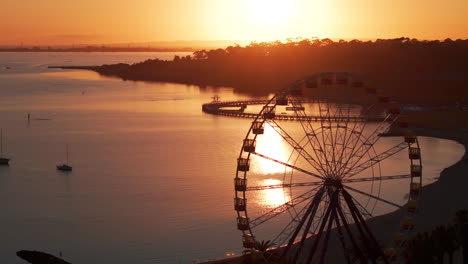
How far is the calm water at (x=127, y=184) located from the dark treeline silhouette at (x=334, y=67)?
91.7ft

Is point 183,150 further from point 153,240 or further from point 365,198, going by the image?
point 153,240

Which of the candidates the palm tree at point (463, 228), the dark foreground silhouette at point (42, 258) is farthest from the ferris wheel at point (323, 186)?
the dark foreground silhouette at point (42, 258)

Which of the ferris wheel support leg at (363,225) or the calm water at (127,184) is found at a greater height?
the ferris wheel support leg at (363,225)

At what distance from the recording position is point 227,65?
132875 mm

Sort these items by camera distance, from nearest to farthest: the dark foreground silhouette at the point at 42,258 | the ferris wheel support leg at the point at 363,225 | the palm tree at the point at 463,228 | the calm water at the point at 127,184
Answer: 1. the ferris wheel support leg at the point at 363,225
2. the palm tree at the point at 463,228
3. the dark foreground silhouette at the point at 42,258
4. the calm water at the point at 127,184

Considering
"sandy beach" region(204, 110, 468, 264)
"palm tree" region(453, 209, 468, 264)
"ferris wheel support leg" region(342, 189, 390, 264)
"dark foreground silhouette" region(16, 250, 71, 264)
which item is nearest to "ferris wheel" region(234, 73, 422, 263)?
"ferris wheel support leg" region(342, 189, 390, 264)

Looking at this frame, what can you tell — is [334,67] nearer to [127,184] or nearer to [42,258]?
[127,184]

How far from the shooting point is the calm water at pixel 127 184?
23.4m

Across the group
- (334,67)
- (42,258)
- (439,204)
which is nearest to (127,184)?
(439,204)

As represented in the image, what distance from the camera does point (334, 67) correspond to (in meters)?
116

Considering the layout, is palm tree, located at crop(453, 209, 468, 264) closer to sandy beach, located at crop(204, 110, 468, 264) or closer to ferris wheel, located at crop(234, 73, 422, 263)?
ferris wheel, located at crop(234, 73, 422, 263)

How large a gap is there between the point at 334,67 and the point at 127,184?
86.7 meters

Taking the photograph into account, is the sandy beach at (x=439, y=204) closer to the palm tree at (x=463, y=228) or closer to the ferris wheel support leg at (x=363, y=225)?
the palm tree at (x=463, y=228)

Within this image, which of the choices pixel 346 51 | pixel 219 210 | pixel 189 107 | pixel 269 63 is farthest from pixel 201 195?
pixel 269 63
